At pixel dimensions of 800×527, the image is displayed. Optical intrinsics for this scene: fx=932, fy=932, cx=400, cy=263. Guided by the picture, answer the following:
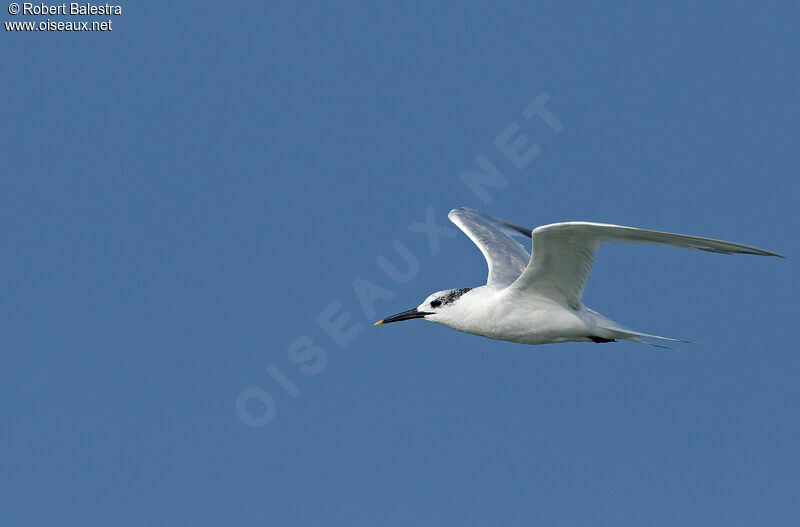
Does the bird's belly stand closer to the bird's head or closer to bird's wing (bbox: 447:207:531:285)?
the bird's head

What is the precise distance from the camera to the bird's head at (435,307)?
10781 mm

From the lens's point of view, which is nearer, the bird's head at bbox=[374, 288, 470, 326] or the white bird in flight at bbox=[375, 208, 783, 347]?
the white bird in flight at bbox=[375, 208, 783, 347]

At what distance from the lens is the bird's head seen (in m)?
10.8

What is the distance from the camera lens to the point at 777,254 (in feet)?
24.9

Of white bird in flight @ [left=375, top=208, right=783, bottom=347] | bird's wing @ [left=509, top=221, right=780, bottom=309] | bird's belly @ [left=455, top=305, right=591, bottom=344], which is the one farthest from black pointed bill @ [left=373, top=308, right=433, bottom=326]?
bird's wing @ [left=509, top=221, right=780, bottom=309]

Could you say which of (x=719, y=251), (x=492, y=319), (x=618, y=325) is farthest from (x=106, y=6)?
(x=719, y=251)

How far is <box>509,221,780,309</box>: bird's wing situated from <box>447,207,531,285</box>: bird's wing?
1.35 metres

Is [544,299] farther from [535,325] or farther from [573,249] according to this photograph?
[573,249]

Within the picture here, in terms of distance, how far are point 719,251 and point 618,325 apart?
223 cm

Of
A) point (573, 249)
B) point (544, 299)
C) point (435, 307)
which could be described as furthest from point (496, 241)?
point (573, 249)

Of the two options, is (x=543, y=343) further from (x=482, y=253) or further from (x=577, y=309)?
(x=482, y=253)

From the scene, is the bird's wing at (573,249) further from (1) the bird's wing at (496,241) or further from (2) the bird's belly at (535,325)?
(1) the bird's wing at (496,241)

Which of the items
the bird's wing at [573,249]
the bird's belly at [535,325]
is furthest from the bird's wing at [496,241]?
the bird's wing at [573,249]

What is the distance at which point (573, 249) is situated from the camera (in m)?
9.41
